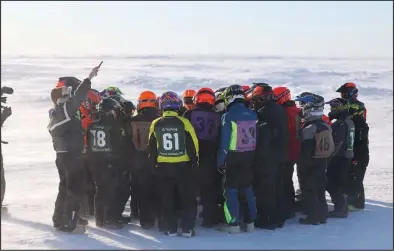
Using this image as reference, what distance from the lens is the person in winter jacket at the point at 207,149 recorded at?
746 cm

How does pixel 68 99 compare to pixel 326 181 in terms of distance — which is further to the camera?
pixel 326 181

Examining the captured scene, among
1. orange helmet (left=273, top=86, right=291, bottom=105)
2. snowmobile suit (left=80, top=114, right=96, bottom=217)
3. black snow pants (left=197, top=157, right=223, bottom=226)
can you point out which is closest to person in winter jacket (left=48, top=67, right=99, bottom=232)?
snowmobile suit (left=80, top=114, right=96, bottom=217)

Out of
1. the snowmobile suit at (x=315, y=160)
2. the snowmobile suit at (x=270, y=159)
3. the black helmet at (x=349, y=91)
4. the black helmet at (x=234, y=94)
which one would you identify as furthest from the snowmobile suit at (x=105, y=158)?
the black helmet at (x=349, y=91)

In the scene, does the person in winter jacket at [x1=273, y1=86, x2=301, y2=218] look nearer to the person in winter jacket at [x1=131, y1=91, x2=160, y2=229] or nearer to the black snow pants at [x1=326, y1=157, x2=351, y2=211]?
the black snow pants at [x1=326, y1=157, x2=351, y2=211]

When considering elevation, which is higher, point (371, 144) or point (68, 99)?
point (68, 99)

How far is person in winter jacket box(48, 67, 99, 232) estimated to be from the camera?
6996 millimetres

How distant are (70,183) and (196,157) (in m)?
1.88

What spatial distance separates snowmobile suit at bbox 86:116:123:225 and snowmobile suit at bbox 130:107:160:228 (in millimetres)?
280

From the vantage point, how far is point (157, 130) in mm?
6930

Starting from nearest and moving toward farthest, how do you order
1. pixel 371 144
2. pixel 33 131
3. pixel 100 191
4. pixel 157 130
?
pixel 157 130 → pixel 100 191 → pixel 371 144 → pixel 33 131

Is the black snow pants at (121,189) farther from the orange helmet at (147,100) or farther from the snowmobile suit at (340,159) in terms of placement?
the snowmobile suit at (340,159)

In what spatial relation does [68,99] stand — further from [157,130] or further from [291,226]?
[291,226]

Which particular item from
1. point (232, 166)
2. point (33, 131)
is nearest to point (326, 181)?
point (232, 166)

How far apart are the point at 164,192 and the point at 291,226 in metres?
2.14
